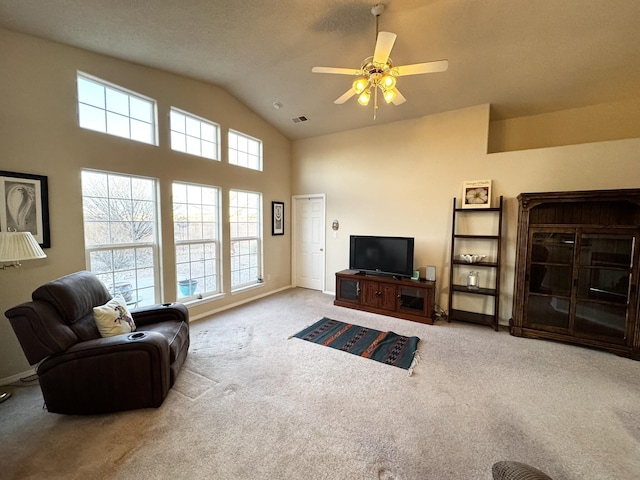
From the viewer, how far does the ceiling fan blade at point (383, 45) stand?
75.5 inches

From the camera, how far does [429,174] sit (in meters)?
4.26

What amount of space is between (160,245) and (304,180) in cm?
304

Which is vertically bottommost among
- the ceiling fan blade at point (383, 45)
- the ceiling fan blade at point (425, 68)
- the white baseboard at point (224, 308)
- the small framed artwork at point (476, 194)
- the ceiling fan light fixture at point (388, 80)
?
the white baseboard at point (224, 308)

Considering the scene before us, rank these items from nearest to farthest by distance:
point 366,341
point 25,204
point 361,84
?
point 361,84 < point 25,204 < point 366,341

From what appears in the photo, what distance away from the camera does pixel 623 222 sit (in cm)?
Answer: 313

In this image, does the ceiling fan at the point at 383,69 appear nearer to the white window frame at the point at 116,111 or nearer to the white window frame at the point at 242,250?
the white window frame at the point at 116,111

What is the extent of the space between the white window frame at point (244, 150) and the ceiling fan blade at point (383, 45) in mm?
2982

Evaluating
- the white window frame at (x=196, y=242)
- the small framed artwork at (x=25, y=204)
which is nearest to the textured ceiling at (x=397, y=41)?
the small framed artwork at (x=25, y=204)

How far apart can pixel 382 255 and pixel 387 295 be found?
25.9 inches

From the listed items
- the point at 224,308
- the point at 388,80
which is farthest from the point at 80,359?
the point at 388,80

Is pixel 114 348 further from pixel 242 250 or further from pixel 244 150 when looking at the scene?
pixel 244 150

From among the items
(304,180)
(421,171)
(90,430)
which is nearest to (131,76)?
(304,180)

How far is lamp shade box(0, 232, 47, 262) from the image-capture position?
6.43ft

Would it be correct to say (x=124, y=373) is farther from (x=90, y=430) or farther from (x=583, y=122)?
(x=583, y=122)
